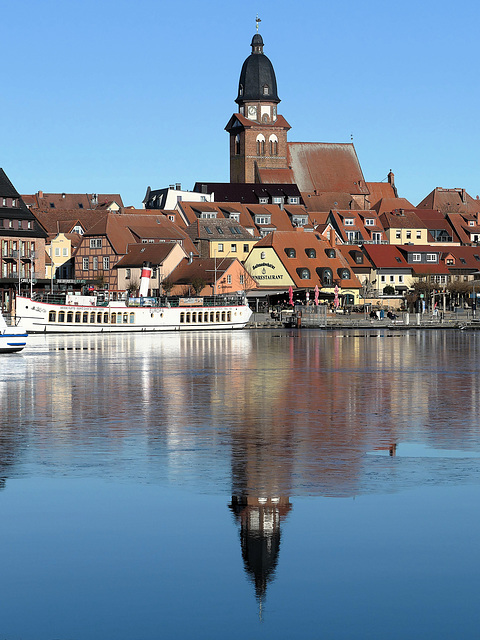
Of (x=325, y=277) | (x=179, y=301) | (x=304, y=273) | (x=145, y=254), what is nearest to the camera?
(x=179, y=301)

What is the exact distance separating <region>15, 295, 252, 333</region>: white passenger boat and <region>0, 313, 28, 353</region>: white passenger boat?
40.2m

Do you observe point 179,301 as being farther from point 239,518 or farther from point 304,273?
point 239,518

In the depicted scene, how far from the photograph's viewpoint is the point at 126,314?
108000mm

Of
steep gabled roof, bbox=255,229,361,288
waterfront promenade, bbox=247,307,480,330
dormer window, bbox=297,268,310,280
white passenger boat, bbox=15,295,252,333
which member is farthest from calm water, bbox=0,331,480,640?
steep gabled roof, bbox=255,229,361,288

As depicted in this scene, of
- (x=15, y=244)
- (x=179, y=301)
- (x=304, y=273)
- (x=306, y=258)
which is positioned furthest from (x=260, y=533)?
(x=306, y=258)

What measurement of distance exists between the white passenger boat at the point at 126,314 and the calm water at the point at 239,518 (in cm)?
7062

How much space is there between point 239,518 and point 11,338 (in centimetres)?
4698

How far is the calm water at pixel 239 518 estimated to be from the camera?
10648 millimetres

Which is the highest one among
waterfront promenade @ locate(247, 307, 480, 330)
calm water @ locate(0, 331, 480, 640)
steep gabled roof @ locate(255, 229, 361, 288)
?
steep gabled roof @ locate(255, 229, 361, 288)

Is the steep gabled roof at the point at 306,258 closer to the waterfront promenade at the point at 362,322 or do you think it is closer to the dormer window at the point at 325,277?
the dormer window at the point at 325,277

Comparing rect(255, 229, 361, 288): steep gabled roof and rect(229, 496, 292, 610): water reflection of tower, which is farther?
rect(255, 229, 361, 288): steep gabled roof

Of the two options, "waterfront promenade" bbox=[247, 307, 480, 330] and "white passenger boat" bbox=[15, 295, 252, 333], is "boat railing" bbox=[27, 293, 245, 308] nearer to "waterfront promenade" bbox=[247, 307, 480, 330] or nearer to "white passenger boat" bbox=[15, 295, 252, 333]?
"white passenger boat" bbox=[15, 295, 252, 333]

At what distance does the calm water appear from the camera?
10648 mm

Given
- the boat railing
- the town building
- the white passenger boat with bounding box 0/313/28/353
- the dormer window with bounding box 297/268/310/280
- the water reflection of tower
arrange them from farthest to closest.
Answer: the dormer window with bounding box 297/268/310/280
the town building
the boat railing
the white passenger boat with bounding box 0/313/28/353
the water reflection of tower
